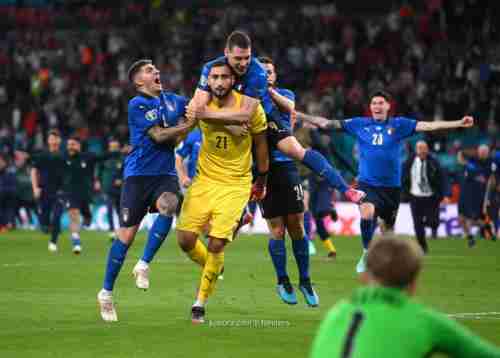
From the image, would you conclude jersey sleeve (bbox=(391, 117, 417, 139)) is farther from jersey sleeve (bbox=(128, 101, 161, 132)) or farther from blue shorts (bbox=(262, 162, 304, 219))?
jersey sleeve (bbox=(128, 101, 161, 132))

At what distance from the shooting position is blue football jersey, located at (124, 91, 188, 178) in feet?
39.2

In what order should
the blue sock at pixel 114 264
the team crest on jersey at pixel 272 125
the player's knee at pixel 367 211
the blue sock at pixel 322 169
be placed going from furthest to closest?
the player's knee at pixel 367 211 < the team crest on jersey at pixel 272 125 < the blue sock at pixel 322 169 < the blue sock at pixel 114 264

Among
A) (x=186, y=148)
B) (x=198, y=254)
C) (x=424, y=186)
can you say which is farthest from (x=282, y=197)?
(x=424, y=186)

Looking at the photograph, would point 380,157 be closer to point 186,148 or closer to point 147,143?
point 186,148

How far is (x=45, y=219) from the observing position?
27.4 metres

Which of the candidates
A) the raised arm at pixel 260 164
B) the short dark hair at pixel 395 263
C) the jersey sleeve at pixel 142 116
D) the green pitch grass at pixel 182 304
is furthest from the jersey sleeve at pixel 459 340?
the jersey sleeve at pixel 142 116

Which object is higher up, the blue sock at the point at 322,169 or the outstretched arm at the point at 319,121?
the blue sock at the point at 322,169

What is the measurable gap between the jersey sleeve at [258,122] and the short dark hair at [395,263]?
21.4 feet

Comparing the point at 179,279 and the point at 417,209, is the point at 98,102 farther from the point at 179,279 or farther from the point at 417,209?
the point at 179,279

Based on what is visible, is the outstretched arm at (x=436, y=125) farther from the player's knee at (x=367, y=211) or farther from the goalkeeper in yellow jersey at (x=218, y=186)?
the goalkeeper in yellow jersey at (x=218, y=186)

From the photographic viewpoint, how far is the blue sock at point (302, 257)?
12.6 metres

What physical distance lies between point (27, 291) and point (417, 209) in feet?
36.6

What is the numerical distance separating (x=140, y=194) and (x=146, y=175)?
0.22 meters

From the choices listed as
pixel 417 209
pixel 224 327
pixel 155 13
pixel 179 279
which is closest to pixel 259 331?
pixel 224 327
